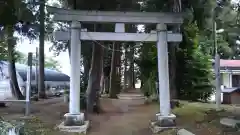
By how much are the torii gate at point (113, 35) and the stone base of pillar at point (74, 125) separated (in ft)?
0.16

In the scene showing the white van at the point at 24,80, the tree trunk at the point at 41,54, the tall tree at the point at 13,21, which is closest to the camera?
the tall tree at the point at 13,21

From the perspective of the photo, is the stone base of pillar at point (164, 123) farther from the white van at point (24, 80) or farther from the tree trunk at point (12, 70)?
the white van at point (24, 80)

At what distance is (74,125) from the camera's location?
10.4 meters

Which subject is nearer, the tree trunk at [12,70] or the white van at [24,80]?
the tree trunk at [12,70]

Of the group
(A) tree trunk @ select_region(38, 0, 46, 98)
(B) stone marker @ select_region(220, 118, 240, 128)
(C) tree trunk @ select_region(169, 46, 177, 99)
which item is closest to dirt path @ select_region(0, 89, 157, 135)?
(C) tree trunk @ select_region(169, 46, 177, 99)

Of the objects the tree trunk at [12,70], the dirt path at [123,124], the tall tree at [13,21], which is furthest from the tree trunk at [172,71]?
the tree trunk at [12,70]

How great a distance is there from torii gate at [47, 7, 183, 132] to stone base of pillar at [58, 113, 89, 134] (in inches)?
1.9

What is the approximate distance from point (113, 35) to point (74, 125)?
3235 millimetres

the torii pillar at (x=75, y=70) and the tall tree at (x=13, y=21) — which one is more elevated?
the tall tree at (x=13, y=21)

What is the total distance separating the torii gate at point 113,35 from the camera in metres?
10.7

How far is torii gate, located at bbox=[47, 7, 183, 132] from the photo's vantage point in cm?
1073

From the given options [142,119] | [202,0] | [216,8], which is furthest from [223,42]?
[142,119]

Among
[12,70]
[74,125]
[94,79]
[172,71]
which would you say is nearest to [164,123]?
[74,125]

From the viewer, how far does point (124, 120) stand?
12922 millimetres
